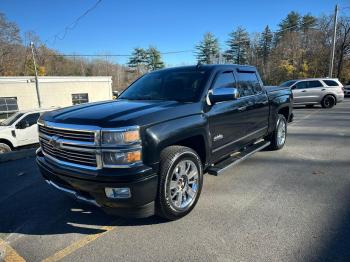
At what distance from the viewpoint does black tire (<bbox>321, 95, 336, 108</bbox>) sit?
1606 centimetres

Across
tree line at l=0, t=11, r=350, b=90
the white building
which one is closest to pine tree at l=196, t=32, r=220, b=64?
tree line at l=0, t=11, r=350, b=90

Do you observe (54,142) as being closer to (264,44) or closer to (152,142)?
(152,142)

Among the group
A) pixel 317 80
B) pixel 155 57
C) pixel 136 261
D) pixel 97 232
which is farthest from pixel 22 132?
pixel 155 57

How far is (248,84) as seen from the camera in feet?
17.0

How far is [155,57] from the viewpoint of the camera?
7269 centimetres

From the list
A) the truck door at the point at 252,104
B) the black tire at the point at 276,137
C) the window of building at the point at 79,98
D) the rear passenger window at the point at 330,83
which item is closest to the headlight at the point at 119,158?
the truck door at the point at 252,104

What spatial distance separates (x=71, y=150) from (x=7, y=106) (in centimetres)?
2234

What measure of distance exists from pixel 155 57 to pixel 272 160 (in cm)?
7004

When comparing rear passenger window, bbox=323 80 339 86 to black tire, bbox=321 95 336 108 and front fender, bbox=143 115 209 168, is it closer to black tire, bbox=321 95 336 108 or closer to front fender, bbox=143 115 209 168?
black tire, bbox=321 95 336 108

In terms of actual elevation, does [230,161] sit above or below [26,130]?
above

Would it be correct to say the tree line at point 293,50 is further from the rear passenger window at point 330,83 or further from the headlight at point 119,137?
the headlight at point 119,137

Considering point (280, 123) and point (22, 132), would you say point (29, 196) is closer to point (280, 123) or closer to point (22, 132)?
point (280, 123)

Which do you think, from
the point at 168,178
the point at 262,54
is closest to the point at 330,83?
the point at 168,178

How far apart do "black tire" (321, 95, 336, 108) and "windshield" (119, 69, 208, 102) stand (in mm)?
14351
